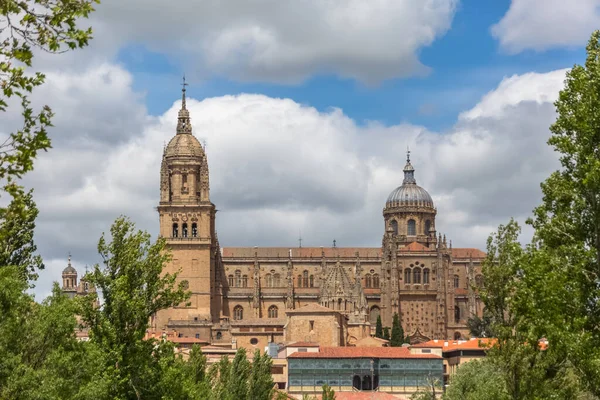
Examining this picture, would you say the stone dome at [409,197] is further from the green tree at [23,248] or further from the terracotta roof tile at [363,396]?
the green tree at [23,248]

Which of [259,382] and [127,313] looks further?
[259,382]

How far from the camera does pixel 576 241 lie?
2784cm

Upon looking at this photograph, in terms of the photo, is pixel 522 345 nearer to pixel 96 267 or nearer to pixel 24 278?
pixel 96 267

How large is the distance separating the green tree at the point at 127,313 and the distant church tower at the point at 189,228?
98462 millimetres

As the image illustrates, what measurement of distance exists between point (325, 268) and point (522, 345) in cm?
11500

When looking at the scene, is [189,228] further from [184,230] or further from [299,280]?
[299,280]

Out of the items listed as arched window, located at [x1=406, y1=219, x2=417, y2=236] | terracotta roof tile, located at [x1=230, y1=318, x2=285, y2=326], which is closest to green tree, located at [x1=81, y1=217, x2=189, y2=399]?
terracotta roof tile, located at [x1=230, y1=318, x2=285, y2=326]

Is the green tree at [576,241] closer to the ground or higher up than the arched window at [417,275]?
closer to the ground

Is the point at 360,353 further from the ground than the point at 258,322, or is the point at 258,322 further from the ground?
the point at 258,322

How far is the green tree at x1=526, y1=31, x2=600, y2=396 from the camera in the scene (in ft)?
87.7

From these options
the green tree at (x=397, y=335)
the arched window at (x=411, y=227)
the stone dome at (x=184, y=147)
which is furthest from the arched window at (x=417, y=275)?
the stone dome at (x=184, y=147)

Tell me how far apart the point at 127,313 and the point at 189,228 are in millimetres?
104727

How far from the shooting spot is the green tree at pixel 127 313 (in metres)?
35.0

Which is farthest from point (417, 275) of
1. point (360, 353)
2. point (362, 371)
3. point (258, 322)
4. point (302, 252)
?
point (362, 371)
